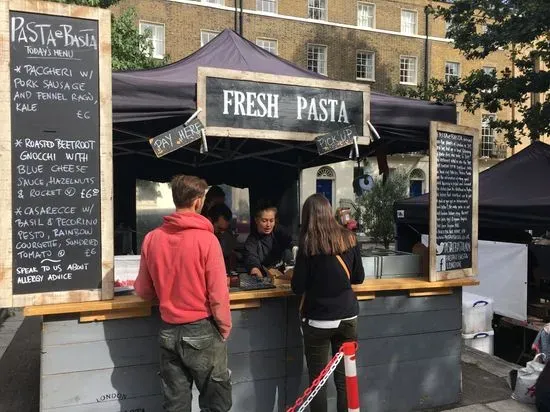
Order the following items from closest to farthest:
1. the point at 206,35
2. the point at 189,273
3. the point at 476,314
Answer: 1. the point at 189,273
2. the point at 476,314
3. the point at 206,35

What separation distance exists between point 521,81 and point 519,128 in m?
1.00

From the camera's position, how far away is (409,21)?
2725cm

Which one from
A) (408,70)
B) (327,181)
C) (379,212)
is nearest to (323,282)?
(379,212)

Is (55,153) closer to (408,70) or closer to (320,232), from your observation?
(320,232)

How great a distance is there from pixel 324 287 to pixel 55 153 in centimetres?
192

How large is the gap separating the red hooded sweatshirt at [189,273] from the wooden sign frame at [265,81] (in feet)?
3.11

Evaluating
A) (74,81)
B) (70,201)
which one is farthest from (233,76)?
(70,201)

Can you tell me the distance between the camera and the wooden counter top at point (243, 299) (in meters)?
3.28

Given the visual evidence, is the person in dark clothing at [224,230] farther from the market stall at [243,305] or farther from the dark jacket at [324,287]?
the dark jacket at [324,287]

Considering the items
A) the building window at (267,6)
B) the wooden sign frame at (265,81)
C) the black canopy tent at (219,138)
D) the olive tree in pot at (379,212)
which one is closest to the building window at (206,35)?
the building window at (267,6)

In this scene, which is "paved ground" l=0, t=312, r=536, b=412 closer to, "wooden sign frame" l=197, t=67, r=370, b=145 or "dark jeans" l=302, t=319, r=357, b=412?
"dark jeans" l=302, t=319, r=357, b=412

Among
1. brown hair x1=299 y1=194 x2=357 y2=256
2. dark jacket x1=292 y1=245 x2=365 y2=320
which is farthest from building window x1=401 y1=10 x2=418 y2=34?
dark jacket x1=292 y1=245 x2=365 y2=320

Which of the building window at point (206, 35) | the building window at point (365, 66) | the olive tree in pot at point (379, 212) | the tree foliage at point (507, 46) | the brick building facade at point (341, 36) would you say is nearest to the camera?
the tree foliage at point (507, 46)

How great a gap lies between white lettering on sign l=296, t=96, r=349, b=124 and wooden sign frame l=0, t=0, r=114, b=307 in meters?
1.46
